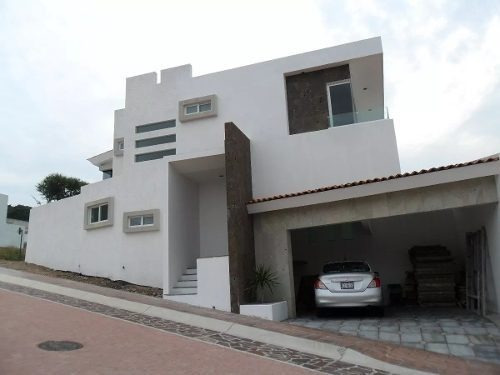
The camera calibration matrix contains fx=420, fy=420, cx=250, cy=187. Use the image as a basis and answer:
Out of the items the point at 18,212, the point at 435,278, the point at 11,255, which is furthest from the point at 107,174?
the point at 18,212

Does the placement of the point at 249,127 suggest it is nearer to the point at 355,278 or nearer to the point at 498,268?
the point at 355,278

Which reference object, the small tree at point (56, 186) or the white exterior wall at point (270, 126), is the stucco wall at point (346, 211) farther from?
the small tree at point (56, 186)

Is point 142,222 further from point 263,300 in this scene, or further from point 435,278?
point 435,278

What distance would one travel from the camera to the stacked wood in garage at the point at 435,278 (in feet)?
38.7

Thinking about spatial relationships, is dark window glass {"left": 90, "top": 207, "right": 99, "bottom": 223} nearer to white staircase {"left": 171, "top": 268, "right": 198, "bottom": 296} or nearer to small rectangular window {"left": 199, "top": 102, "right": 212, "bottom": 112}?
white staircase {"left": 171, "top": 268, "right": 198, "bottom": 296}

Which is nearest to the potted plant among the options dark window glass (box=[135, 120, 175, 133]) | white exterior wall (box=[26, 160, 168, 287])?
white exterior wall (box=[26, 160, 168, 287])

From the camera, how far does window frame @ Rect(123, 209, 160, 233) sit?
13.9 meters

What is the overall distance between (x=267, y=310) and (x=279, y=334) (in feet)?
5.56

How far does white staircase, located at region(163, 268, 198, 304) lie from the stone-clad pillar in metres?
1.67

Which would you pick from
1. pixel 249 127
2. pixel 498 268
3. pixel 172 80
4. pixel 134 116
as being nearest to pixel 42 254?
pixel 134 116

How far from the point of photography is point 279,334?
801 cm

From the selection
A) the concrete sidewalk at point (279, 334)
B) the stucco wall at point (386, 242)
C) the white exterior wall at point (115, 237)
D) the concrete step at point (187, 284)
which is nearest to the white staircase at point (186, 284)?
the concrete step at point (187, 284)

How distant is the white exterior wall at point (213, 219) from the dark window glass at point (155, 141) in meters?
2.98

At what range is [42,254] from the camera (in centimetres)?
1786
